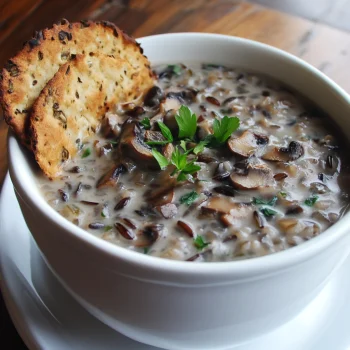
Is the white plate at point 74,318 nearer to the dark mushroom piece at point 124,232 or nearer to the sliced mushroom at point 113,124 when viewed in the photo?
the dark mushroom piece at point 124,232

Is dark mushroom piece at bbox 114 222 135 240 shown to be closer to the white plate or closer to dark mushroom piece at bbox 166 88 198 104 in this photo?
the white plate

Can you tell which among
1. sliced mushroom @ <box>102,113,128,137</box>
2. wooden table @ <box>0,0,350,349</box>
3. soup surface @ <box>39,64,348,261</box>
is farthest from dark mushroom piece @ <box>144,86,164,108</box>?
wooden table @ <box>0,0,350,349</box>

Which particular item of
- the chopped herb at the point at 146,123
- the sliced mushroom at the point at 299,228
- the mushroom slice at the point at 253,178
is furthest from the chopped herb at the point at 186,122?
the sliced mushroom at the point at 299,228

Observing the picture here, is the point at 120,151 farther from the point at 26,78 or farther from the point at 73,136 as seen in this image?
the point at 26,78

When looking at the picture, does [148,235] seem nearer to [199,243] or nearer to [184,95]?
[199,243]

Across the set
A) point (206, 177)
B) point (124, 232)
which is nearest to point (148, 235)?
point (124, 232)

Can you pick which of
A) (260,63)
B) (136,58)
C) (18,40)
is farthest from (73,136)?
(18,40)
